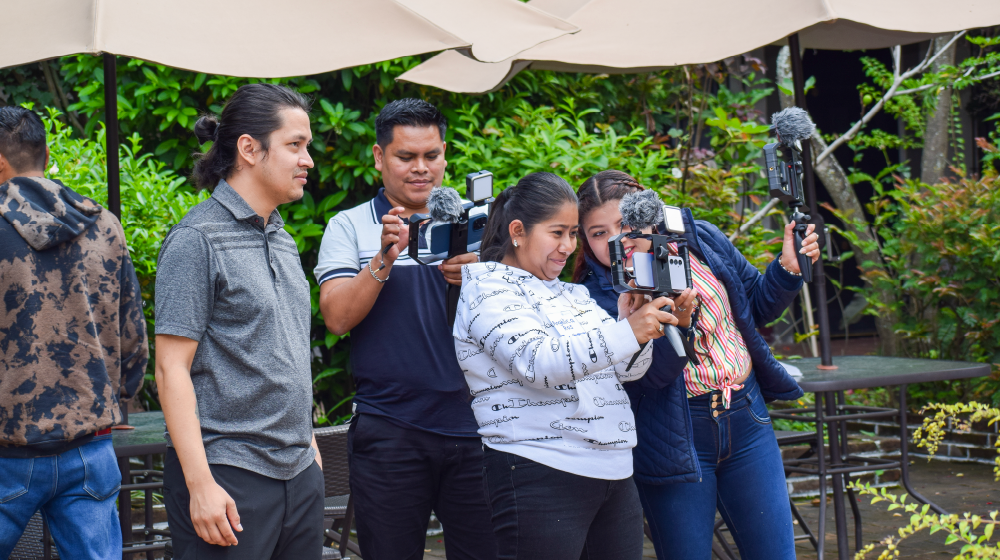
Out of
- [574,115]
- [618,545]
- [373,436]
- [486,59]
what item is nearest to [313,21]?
[486,59]

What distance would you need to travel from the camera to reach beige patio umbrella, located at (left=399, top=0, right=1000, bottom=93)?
11.0 feet

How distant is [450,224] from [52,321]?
124 cm

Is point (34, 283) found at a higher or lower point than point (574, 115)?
lower

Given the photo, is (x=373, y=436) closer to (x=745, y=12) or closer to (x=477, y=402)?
(x=477, y=402)

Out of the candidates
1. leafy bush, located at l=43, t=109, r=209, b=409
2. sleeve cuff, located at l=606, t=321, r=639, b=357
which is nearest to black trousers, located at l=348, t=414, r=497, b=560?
Result: sleeve cuff, located at l=606, t=321, r=639, b=357

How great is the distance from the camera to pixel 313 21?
279 cm

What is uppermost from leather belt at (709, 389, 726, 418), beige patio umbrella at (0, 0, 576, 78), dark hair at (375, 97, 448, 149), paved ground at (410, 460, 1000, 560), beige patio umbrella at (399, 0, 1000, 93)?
beige patio umbrella at (399, 0, 1000, 93)

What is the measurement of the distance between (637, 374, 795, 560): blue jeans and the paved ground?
198 centimetres

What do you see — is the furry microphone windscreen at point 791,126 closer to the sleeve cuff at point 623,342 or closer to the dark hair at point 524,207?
the dark hair at point 524,207

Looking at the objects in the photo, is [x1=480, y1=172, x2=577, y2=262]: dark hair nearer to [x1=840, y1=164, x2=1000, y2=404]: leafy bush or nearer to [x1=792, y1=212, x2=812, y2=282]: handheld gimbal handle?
[x1=792, y1=212, x2=812, y2=282]: handheld gimbal handle

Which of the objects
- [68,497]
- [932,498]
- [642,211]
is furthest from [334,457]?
[932,498]

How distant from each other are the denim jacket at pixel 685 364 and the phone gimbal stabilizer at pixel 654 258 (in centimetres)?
22

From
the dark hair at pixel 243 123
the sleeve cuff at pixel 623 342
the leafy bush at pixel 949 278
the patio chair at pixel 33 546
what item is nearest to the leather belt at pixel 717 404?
the sleeve cuff at pixel 623 342

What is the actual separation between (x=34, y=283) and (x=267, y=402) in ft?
3.37
